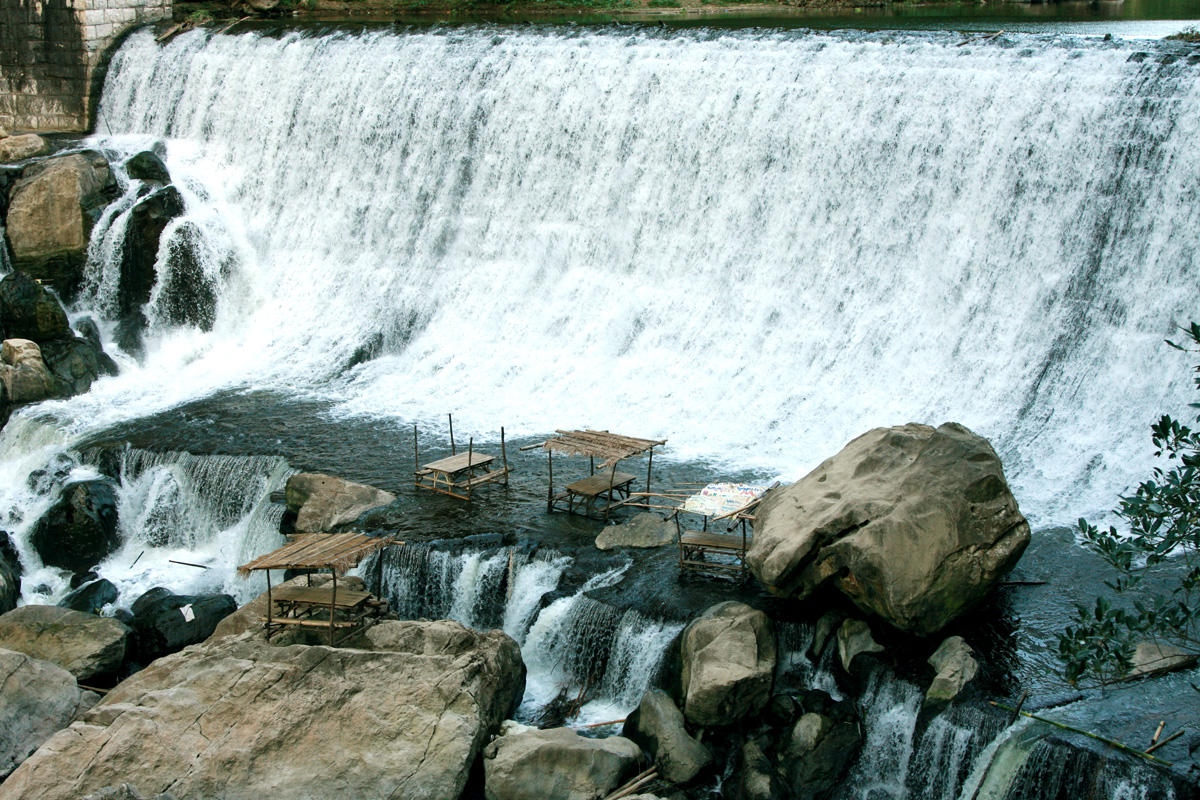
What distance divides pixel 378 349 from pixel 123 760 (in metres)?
13.4

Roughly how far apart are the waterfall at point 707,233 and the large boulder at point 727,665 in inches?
216

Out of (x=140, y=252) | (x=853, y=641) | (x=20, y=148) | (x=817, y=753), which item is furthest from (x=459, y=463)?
(x=20, y=148)

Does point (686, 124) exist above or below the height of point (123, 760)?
above

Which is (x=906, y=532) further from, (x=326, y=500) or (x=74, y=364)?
(x=74, y=364)

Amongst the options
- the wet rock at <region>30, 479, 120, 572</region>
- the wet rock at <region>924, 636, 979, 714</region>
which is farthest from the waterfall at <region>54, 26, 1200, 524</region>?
the wet rock at <region>924, 636, 979, 714</region>

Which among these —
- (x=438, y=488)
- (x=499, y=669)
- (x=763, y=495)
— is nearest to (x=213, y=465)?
(x=438, y=488)

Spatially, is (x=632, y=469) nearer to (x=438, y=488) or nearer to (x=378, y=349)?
(x=438, y=488)

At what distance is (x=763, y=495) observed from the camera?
1541 cm

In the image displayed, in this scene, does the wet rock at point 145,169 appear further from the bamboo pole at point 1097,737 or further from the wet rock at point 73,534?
the bamboo pole at point 1097,737

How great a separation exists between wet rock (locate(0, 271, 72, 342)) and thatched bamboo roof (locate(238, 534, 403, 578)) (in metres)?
12.3

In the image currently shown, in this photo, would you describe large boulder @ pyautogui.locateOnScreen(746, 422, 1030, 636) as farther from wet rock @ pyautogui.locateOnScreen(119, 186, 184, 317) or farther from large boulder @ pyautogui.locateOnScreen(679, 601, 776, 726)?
wet rock @ pyautogui.locateOnScreen(119, 186, 184, 317)

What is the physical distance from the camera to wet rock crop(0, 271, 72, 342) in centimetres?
2389

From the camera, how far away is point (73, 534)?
60.5ft

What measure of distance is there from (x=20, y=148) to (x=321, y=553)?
1991cm
